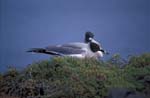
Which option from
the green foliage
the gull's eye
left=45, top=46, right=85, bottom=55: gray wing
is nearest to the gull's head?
the gull's eye

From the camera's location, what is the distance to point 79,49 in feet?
11.3

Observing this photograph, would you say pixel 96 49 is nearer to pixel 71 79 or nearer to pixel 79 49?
pixel 79 49

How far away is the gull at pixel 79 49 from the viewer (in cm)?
335

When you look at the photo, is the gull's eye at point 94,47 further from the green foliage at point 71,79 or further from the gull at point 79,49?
the green foliage at point 71,79

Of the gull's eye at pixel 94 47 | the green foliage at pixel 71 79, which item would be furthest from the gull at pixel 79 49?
the green foliage at pixel 71 79

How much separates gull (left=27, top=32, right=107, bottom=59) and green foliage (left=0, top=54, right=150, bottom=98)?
1.14ft

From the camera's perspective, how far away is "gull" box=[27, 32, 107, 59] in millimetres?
3354

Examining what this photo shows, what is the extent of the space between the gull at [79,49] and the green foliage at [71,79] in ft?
1.14

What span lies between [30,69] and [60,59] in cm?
23

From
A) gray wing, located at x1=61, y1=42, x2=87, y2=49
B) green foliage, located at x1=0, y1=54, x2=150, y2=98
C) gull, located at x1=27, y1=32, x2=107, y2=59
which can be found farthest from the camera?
gray wing, located at x1=61, y1=42, x2=87, y2=49

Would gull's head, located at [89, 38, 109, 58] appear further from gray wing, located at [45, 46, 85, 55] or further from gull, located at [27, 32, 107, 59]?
gray wing, located at [45, 46, 85, 55]

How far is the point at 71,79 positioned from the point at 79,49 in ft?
2.94

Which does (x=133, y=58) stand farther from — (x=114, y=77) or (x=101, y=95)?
(x=101, y=95)

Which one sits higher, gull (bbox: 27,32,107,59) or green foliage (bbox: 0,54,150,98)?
gull (bbox: 27,32,107,59)
